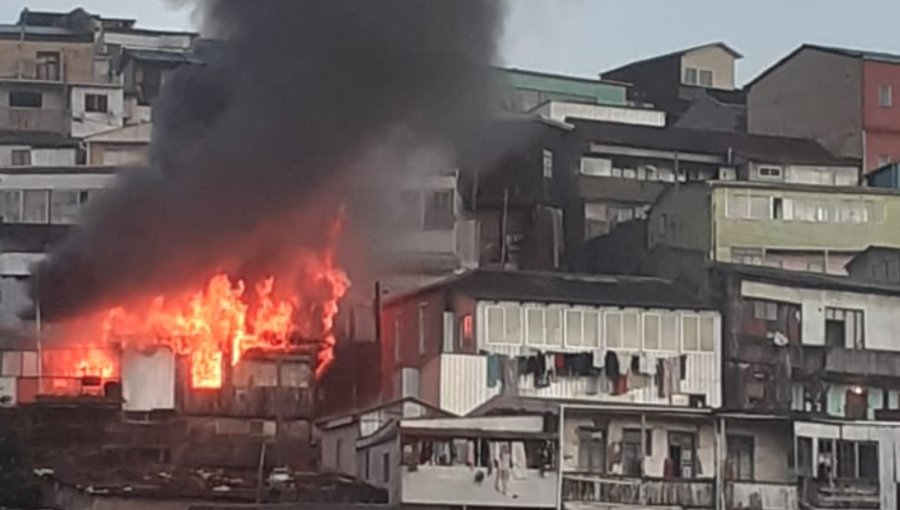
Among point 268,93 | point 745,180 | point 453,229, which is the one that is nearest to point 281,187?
point 268,93

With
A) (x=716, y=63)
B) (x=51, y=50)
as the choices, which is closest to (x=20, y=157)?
(x=51, y=50)

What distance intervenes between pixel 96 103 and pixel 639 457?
3871 cm

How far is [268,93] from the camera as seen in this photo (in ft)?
204

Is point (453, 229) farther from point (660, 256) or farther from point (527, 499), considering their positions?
point (527, 499)

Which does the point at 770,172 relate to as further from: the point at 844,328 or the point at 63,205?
the point at 63,205

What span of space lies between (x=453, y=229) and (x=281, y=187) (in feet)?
24.9

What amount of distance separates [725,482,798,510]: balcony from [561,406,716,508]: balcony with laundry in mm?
568

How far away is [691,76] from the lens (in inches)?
3846

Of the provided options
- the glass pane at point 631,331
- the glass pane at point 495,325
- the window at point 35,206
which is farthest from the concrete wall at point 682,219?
the window at point 35,206

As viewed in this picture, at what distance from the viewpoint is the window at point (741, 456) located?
5372 centimetres

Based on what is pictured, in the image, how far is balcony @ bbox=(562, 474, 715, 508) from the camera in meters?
51.3

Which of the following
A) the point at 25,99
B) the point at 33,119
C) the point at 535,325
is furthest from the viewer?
the point at 25,99

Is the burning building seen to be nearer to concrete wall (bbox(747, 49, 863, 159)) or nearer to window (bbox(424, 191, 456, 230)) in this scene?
window (bbox(424, 191, 456, 230))

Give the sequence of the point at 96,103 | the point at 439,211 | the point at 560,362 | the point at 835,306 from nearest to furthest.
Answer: the point at 560,362 < the point at 835,306 < the point at 439,211 < the point at 96,103
